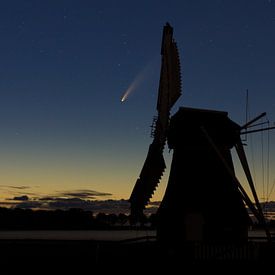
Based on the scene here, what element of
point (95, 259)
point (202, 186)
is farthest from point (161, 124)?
point (95, 259)

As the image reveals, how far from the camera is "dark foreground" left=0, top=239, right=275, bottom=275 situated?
20828 millimetres

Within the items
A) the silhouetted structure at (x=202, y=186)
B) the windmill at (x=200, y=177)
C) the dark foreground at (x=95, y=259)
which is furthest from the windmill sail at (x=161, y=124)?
the dark foreground at (x=95, y=259)

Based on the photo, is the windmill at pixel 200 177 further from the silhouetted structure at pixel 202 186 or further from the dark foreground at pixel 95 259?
the dark foreground at pixel 95 259

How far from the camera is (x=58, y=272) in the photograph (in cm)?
2039

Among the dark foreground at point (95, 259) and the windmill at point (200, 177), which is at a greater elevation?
the windmill at point (200, 177)

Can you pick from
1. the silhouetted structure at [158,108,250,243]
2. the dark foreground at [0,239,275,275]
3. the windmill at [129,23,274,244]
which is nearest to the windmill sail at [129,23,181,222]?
the windmill at [129,23,274,244]

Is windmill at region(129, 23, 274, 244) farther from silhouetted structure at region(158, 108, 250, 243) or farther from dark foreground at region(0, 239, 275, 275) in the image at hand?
dark foreground at region(0, 239, 275, 275)

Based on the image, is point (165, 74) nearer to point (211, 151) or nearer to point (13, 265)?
point (211, 151)

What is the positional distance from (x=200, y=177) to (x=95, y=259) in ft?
25.2

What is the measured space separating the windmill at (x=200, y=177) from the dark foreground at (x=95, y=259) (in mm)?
2372

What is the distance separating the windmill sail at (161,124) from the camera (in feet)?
87.0

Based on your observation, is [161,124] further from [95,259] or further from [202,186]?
[95,259]

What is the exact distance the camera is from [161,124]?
2781cm

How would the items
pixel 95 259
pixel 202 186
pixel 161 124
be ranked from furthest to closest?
pixel 161 124 < pixel 202 186 < pixel 95 259
